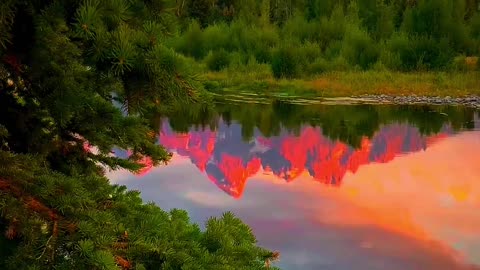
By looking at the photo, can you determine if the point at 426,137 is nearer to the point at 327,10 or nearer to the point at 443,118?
the point at 443,118

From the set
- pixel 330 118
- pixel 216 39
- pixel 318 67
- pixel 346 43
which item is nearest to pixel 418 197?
pixel 330 118

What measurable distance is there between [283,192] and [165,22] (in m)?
8.70

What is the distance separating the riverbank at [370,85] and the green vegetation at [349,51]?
2.1 inches

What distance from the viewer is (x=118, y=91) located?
9.34ft

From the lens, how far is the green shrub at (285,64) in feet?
110

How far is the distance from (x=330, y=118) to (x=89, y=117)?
717 inches

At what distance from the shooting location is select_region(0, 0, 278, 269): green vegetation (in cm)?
213

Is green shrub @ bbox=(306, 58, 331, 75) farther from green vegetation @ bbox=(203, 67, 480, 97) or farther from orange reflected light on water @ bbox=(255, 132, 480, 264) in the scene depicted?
orange reflected light on water @ bbox=(255, 132, 480, 264)

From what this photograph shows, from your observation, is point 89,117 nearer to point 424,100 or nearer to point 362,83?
point 424,100

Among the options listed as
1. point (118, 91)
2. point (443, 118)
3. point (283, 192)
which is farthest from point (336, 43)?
point (118, 91)

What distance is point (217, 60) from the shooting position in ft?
121

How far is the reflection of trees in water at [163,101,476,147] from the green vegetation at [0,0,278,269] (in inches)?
560

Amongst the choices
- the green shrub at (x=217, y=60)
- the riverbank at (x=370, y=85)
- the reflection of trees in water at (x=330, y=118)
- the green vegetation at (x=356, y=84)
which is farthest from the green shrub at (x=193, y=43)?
the reflection of trees in water at (x=330, y=118)

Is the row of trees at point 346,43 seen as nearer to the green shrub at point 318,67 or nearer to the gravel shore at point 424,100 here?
the green shrub at point 318,67
